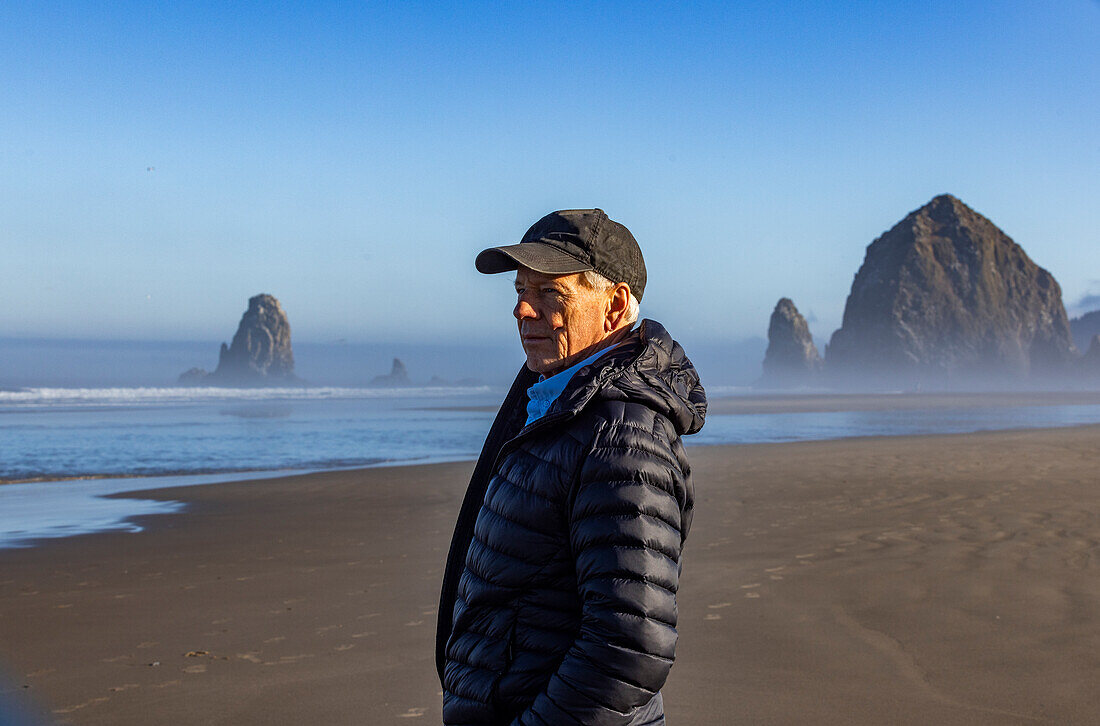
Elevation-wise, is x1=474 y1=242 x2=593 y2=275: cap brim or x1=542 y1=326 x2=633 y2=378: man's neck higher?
x1=474 y1=242 x2=593 y2=275: cap brim

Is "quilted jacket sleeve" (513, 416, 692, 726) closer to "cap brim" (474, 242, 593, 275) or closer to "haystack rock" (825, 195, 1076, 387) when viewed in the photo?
"cap brim" (474, 242, 593, 275)

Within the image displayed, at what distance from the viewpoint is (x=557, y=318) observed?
188 centimetres

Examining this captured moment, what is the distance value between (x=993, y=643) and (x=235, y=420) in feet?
77.8

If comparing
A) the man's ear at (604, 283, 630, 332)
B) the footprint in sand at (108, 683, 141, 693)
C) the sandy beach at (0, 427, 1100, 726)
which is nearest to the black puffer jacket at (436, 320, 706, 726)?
the man's ear at (604, 283, 630, 332)

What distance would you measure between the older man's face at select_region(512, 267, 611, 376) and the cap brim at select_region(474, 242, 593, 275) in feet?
0.13

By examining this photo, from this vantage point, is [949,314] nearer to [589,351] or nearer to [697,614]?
[697,614]

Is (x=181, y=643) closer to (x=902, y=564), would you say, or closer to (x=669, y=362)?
(x=669, y=362)

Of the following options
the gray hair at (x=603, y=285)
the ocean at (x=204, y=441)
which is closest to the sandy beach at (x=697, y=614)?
the ocean at (x=204, y=441)

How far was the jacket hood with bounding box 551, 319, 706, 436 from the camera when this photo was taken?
5.43ft

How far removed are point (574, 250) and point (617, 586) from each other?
74 cm

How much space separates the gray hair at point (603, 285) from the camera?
1887mm

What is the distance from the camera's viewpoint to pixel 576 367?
1875 millimetres

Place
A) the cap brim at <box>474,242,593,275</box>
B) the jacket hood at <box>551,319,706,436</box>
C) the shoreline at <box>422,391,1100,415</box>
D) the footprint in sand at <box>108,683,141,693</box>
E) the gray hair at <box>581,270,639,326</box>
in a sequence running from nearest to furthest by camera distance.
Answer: the jacket hood at <box>551,319,706,436</box>
the cap brim at <box>474,242,593,275</box>
the gray hair at <box>581,270,639,326</box>
the footprint in sand at <box>108,683,141,693</box>
the shoreline at <box>422,391,1100,415</box>

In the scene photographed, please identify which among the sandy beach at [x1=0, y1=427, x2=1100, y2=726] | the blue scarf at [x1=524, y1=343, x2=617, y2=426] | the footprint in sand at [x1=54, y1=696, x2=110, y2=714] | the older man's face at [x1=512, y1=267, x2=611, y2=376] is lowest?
the footprint in sand at [x1=54, y1=696, x2=110, y2=714]
